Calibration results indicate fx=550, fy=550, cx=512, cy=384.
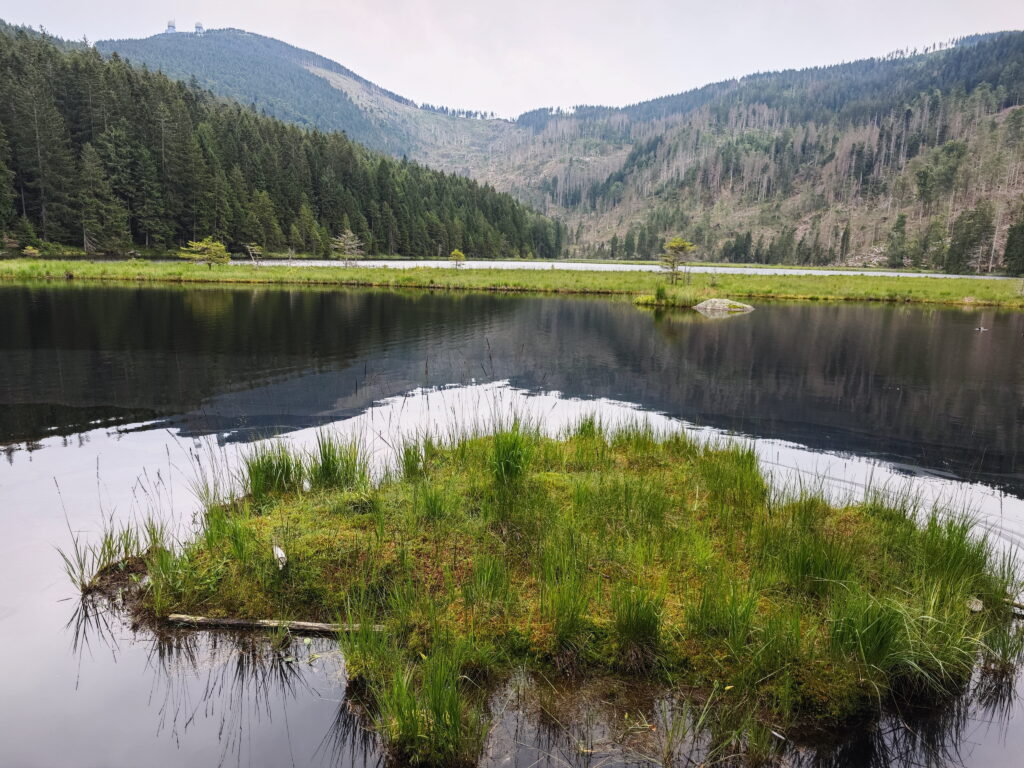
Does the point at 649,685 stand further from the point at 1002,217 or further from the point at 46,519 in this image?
the point at 1002,217

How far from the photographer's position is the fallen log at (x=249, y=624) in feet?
14.8

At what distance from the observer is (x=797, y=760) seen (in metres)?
3.47

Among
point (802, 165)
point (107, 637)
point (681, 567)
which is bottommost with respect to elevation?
point (107, 637)

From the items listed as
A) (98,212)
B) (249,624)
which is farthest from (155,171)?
(249,624)

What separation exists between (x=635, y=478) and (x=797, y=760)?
13.8ft

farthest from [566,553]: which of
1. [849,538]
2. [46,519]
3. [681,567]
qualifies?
[46,519]

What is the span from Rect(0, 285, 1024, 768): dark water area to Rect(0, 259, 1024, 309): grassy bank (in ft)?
43.0

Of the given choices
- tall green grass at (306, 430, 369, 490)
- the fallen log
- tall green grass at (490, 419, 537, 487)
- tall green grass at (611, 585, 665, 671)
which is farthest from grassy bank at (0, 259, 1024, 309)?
the fallen log

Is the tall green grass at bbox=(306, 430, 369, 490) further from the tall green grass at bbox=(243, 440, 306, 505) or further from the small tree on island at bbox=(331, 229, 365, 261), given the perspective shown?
the small tree on island at bbox=(331, 229, 365, 261)

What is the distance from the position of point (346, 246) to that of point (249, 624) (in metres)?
86.7

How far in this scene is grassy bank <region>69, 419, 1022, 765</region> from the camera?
389cm

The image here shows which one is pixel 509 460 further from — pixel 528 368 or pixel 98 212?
pixel 98 212

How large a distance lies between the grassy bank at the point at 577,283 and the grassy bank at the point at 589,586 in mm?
36885

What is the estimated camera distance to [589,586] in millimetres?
4895
